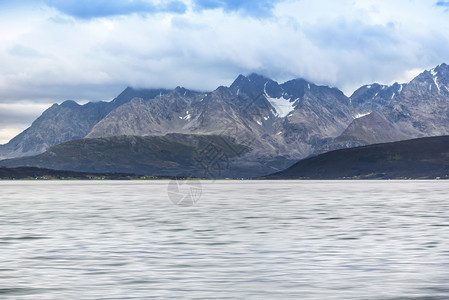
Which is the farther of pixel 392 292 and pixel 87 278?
pixel 87 278

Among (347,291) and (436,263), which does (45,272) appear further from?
(436,263)

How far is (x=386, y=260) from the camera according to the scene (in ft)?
103

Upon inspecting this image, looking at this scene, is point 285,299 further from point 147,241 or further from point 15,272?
point 147,241

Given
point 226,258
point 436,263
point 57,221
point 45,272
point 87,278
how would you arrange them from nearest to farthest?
1. point 87,278
2. point 45,272
3. point 436,263
4. point 226,258
5. point 57,221

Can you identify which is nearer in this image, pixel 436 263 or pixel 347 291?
pixel 347 291

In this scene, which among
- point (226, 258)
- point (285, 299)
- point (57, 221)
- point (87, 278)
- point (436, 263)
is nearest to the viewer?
point (285, 299)

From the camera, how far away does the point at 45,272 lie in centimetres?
2756

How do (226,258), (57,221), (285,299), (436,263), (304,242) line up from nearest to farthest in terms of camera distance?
(285,299) → (436,263) → (226,258) → (304,242) → (57,221)

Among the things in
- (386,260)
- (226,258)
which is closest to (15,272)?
(226,258)

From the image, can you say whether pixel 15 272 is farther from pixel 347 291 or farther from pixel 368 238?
pixel 368 238

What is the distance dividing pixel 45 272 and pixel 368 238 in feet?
81.4

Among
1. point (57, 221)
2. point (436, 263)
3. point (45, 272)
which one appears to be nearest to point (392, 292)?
point (436, 263)

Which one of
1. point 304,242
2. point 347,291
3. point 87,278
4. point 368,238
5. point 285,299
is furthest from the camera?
point 368,238

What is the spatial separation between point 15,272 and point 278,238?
68.9ft
